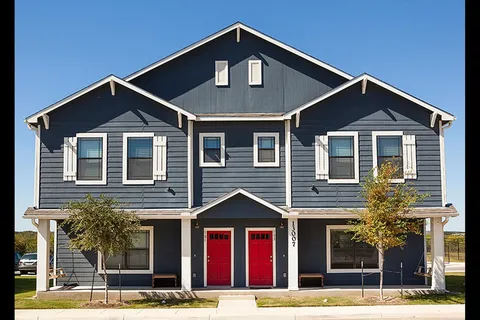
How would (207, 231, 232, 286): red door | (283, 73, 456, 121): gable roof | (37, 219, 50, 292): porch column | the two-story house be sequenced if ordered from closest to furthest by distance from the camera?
1. (37, 219, 50, 292): porch column
2. (283, 73, 456, 121): gable roof
3. the two-story house
4. (207, 231, 232, 286): red door

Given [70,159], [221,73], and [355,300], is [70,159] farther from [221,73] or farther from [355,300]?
[355,300]

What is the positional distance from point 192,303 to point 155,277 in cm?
248

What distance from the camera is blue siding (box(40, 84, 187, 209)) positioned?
20.8 m

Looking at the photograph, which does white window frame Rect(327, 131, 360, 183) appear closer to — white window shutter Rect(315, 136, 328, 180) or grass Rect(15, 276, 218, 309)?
white window shutter Rect(315, 136, 328, 180)

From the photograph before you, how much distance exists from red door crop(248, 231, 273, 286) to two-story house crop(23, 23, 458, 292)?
0.04m

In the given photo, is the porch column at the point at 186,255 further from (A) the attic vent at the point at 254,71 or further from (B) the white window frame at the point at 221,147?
(A) the attic vent at the point at 254,71

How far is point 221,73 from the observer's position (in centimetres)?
2245

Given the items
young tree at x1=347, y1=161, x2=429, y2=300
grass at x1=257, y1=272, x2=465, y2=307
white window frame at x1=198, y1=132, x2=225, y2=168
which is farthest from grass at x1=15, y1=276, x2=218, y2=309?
young tree at x1=347, y1=161, x2=429, y2=300

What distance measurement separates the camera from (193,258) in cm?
2123

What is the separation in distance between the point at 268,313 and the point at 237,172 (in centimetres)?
654

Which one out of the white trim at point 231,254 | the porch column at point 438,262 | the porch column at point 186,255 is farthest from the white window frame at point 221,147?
the porch column at point 438,262

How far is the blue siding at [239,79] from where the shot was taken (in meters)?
22.4
